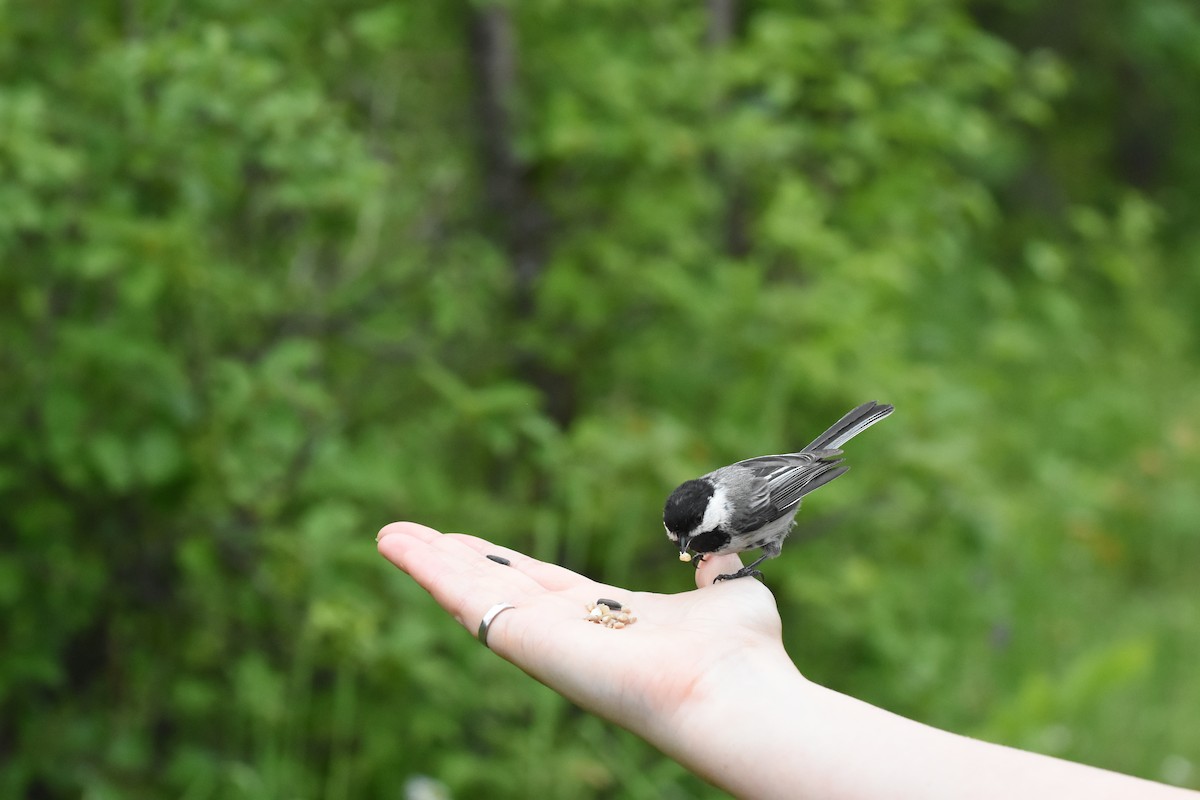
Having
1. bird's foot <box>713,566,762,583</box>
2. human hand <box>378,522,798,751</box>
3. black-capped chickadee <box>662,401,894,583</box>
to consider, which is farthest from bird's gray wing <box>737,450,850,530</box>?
human hand <box>378,522,798,751</box>

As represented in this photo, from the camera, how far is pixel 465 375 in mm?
4066

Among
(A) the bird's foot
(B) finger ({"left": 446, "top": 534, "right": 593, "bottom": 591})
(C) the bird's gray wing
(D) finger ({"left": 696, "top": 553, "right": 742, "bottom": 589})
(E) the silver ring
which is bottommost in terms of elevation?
(D) finger ({"left": 696, "top": 553, "right": 742, "bottom": 589})

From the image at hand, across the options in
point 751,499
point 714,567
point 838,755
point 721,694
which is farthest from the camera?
point 714,567

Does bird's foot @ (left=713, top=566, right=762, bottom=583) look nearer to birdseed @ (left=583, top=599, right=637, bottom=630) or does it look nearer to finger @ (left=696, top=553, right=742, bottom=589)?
finger @ (left=696, top=553, right=742, bottom=589)

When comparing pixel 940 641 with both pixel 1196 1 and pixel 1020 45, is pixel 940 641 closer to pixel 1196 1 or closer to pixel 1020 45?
pixel 1196 1

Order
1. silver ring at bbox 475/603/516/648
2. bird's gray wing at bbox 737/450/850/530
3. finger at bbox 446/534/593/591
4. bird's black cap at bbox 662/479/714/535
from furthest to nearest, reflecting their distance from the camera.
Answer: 1. bird's gray wing at bbox 737/450/850/530
2. bird's black cap at bbox 662/479/714/535
3. finger at bbox 446/534/593/591
4. silver ring at bbox 475/603/516/648

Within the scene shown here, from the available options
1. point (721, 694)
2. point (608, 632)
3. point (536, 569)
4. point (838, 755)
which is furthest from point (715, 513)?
point (838, 755)

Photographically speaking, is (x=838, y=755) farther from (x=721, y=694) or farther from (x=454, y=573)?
(x=454, y=573)

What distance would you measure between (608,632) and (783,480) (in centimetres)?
74

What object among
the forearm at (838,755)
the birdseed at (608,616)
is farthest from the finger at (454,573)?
the forearm at (838,755)

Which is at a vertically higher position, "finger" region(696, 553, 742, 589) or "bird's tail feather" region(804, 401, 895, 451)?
"bird's tail feather" region(804, 401, 895, 451)

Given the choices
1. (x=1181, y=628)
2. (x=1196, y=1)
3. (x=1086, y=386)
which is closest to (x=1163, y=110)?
(x=1196, y=1)

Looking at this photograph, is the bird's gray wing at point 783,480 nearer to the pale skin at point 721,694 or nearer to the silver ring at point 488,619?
the pale skin at point 721,694

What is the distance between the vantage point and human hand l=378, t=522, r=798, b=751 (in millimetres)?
1945
